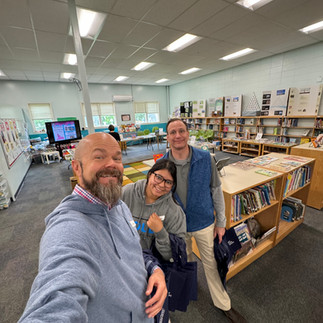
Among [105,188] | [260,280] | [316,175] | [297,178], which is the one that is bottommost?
[260,280]

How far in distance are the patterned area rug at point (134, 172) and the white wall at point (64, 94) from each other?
495 centimetres

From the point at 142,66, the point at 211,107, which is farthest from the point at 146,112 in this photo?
the point at 142,66

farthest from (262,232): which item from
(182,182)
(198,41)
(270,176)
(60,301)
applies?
(198,41)

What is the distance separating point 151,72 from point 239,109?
400 cm

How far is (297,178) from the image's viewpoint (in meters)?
2.35

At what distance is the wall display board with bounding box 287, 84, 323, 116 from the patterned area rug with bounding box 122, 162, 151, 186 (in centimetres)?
504

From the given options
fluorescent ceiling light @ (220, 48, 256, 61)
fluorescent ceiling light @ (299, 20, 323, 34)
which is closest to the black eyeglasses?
fluorescent ceiling light @ (299, 20, 323, 34)

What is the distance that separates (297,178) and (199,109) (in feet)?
22.3

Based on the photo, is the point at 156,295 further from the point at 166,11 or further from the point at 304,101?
the point at 304,101

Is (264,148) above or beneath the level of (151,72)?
beneath

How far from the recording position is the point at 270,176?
1854mm

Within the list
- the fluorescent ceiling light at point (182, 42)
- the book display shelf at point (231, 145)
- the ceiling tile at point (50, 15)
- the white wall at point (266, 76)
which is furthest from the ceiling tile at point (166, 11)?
the book display shelf at point (231, 145)

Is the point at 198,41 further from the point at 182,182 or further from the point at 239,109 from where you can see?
the point at 182,182

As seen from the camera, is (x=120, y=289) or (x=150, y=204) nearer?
(x=120, y=289)
